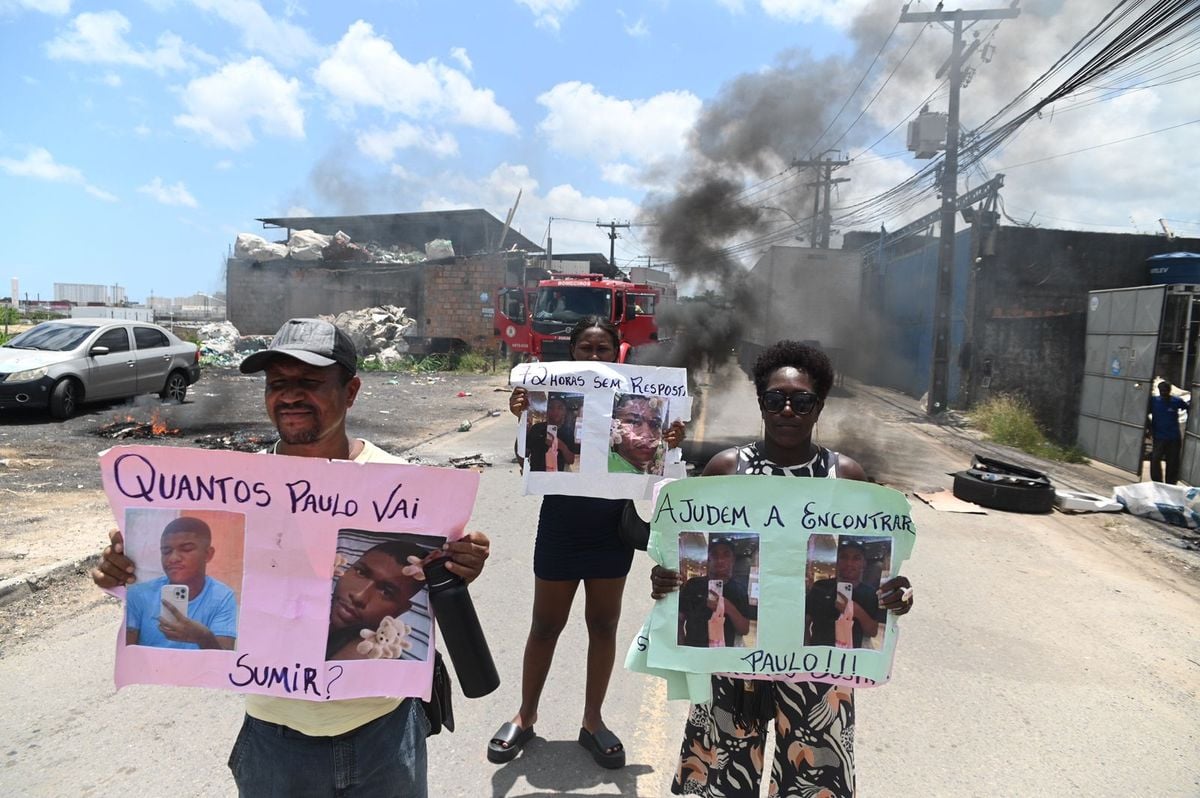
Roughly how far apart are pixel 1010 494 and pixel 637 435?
7.24 metres

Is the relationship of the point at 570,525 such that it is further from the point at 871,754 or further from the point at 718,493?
the point at 871,754

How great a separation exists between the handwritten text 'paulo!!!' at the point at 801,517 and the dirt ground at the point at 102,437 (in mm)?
5097

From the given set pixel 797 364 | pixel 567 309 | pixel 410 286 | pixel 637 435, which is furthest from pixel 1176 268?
pixel 410 286

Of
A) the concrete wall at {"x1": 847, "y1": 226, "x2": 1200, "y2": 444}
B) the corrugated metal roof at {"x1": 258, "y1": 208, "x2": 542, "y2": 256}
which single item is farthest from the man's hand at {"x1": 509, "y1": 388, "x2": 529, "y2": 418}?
the corrugated metal roof at {"x1": 258, "y1": 208, "x2": 542, "y2": 256}

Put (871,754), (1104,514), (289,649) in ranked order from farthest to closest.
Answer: (1104,514) → (871,754) → (289,649)

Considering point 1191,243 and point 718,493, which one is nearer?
point 718,493

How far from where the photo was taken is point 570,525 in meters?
2.99

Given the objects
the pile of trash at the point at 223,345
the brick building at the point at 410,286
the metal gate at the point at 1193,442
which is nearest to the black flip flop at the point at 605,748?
the metal gate at the point at 1193,442

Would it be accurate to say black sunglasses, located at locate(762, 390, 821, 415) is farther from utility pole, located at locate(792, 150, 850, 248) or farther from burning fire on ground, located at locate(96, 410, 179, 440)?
utility pole, located at locate(792, 150, 850, 248)

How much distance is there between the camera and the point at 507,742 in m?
3.09

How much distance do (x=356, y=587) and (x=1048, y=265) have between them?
21670 mm

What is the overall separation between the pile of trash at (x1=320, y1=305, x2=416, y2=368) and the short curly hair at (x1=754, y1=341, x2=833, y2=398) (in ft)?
88.3

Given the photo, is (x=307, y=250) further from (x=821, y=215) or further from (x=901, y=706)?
(x=901, y=706)

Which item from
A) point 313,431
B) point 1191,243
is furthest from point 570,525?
point 1191,243
